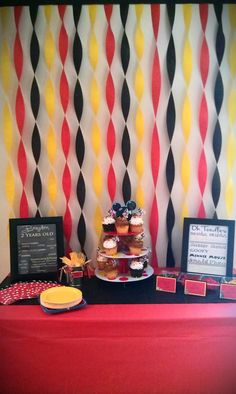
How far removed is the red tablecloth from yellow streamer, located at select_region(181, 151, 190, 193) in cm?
79

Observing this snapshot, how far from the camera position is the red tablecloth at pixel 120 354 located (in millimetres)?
1367

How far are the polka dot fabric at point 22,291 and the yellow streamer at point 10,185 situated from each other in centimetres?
50

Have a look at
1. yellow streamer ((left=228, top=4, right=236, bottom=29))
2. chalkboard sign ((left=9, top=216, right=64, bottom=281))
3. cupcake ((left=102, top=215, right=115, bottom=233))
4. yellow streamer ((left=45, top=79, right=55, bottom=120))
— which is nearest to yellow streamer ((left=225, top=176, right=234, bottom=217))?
cupcake ((left=102, top=215, right=115, bottom=233))

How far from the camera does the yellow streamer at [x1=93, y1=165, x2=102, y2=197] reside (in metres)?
1.90

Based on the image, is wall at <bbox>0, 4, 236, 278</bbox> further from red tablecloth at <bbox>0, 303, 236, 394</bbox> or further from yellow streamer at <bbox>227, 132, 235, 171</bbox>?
red tablecloth at <bbox>0, 303, 236, 394</bbox>

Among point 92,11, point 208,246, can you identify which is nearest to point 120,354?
point 208,246

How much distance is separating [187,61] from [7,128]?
1093mm

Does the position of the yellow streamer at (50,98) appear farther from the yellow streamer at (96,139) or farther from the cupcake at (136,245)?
the cupcake at (136,245)

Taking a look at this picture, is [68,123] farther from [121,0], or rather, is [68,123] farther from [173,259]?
[173,259]

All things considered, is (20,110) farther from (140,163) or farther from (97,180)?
(140,163)

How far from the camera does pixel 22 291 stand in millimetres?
1629

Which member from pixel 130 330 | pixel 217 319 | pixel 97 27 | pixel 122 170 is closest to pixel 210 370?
pixel 217 319

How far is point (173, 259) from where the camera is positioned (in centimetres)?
196

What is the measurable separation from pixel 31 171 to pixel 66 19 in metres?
0.87
